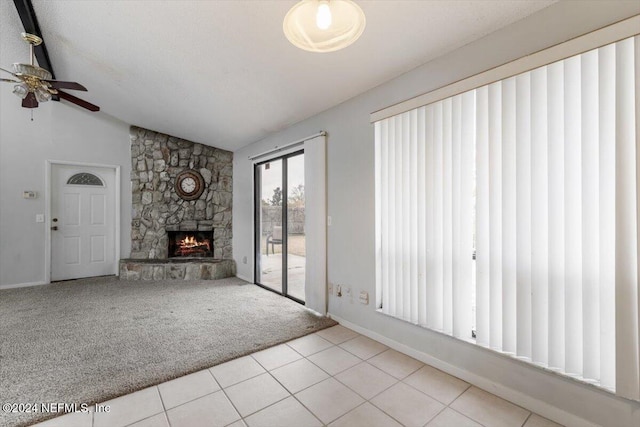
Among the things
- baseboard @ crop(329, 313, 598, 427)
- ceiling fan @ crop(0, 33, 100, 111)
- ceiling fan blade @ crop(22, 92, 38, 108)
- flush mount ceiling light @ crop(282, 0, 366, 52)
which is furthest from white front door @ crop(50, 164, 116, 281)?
flush mount ceiling light @ crop(282, 0, 366, 52)

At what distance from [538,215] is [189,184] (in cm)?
557

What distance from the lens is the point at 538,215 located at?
1702 mm

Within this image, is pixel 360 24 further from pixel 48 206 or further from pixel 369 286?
pixel 48 206

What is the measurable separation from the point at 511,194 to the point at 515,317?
32.6 inches

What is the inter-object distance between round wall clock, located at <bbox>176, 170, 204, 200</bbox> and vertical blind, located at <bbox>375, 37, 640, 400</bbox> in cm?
449

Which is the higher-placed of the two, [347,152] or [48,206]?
[347,152]

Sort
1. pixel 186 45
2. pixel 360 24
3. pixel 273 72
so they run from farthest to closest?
pixel 273 72, pixel 186 45, pixel 360 24

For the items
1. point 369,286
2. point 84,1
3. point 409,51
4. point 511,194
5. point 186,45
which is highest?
point 84,1

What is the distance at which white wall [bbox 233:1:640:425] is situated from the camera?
155 cm

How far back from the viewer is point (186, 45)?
8.26 ft

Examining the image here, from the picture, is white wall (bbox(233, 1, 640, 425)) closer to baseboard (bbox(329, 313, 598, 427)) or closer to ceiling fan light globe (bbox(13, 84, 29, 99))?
baseboard (bbox(329, 313, 598, 427))

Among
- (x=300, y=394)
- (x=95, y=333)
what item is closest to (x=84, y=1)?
(x=95, y=333)

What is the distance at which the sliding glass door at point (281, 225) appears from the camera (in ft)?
12.9

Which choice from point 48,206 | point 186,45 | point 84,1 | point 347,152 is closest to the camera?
point 84,1
